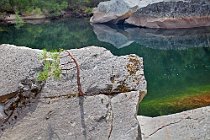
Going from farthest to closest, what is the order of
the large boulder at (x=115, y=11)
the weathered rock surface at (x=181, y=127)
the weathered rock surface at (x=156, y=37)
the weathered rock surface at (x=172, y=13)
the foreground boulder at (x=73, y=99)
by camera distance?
the large boulder at (x=115, y=11) → the weathered rock surface at (x=172, y=13) → the weathered rock surface at (x=156, y=37) → the weathered rock surface at (x=181, y=127) → the foreground boulder at (x=73, y=99)

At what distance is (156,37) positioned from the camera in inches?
904

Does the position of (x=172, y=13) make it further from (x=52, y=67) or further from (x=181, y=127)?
(x=52, y=67)

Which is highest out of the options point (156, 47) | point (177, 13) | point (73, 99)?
point (73, 99)

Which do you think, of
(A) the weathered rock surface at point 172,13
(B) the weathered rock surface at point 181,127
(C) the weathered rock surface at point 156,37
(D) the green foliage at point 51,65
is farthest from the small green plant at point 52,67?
(A) the weathered rock surface at point 172,13

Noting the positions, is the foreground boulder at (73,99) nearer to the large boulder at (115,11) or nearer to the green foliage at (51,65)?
the green foliage at (51,65)

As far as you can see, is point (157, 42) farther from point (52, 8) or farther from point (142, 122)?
point (142, 122)

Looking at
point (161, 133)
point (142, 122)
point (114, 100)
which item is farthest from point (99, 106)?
point (142, 122)

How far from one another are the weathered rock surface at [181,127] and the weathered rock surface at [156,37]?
Result: 1310 cm

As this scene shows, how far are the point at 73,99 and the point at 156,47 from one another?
15.8 meters

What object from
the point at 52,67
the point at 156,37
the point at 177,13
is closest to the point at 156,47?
the point at 156,37

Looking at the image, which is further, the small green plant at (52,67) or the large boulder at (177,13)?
the large boulder at (177,13)

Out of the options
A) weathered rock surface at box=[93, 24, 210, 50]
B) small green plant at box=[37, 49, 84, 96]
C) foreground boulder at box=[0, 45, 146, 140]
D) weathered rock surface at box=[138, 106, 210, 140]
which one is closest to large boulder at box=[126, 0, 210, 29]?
weathered rock surface at box=[93, 24, 210, 50]

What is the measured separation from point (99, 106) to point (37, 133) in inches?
24.9

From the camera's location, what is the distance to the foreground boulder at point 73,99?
406cm
